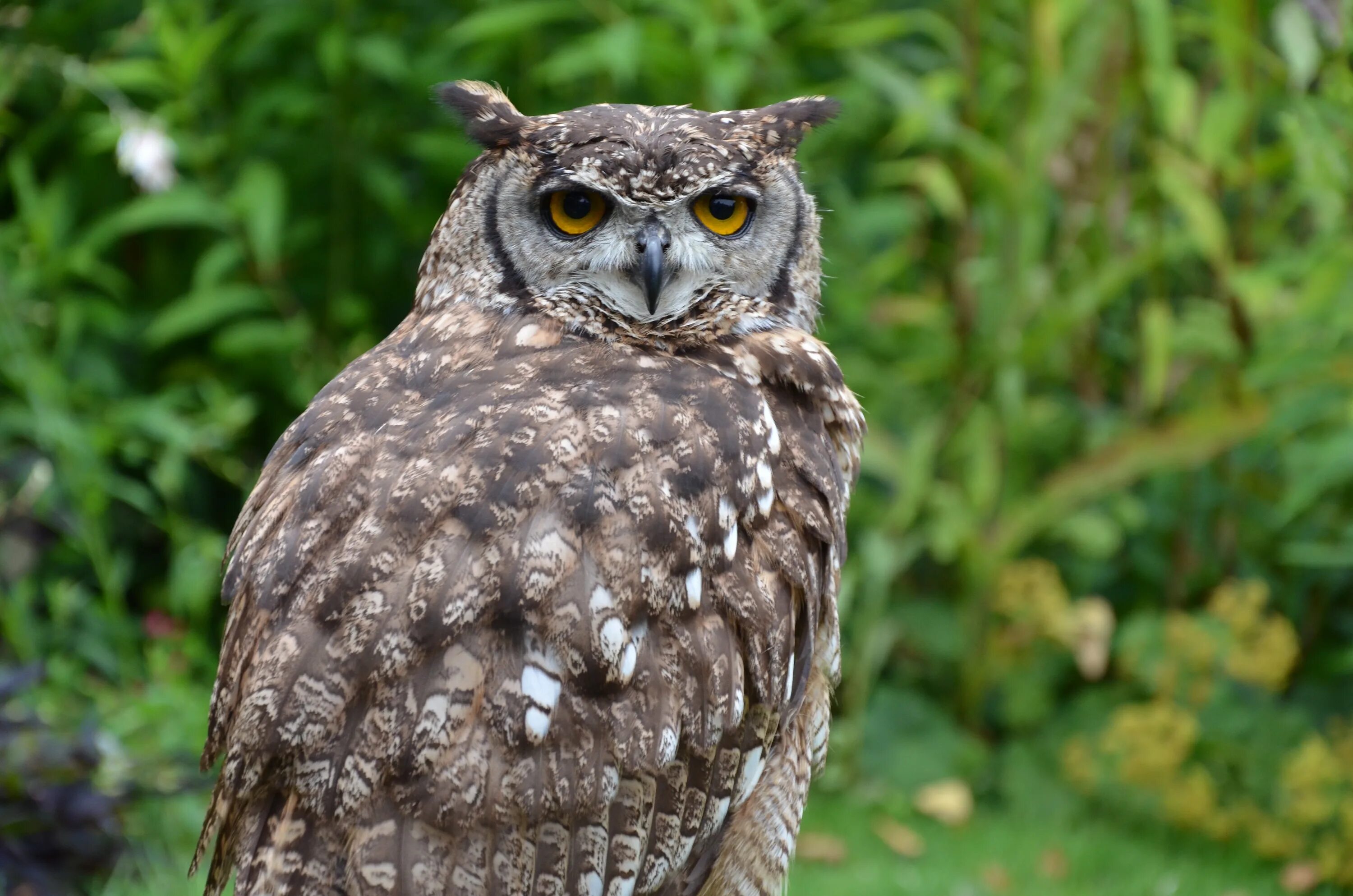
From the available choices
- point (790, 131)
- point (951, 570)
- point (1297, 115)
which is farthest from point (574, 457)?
point (951, 570)

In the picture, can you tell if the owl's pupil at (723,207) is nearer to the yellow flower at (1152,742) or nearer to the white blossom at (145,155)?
the white blossom at (145,155)

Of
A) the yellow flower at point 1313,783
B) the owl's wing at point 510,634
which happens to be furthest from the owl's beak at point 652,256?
the yellow flower at point 1313,783

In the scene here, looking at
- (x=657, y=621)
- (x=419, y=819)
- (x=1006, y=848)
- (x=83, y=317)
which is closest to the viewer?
(x=419, y=819)

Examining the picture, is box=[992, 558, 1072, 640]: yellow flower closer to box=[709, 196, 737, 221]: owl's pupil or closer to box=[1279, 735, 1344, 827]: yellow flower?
box=[1279, 735, 1344, 827]: yellow flower

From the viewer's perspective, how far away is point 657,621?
5.61 ft

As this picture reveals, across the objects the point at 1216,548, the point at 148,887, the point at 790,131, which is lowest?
the point at 148,887

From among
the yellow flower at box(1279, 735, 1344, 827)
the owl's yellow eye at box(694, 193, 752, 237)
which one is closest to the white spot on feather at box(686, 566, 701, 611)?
the owl's yellow eye at box(694, 193, 752, 237)

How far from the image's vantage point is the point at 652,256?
197cm

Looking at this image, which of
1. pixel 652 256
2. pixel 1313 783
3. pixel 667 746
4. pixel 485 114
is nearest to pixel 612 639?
pixel 667 746

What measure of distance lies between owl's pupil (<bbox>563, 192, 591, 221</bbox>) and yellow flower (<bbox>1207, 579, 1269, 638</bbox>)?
2141 mm

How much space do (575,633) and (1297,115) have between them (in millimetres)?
2002

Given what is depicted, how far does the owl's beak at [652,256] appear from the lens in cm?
197

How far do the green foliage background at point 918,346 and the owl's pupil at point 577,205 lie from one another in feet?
4.32

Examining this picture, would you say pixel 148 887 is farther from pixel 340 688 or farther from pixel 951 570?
pixel 951 570
